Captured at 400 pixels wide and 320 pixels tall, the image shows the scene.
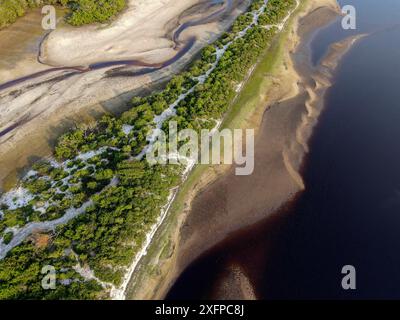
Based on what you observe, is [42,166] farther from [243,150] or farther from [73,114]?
[243,150]

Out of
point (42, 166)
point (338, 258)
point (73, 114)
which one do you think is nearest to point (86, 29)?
A: point (73, 114)

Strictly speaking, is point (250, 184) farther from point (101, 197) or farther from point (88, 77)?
point (88, 77)

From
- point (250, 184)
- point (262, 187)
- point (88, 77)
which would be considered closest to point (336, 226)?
point (262, 187)

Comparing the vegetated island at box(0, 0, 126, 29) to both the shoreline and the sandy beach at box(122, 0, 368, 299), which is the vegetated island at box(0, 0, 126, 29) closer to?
the sandy beach at box(122, 0, 368, 299)

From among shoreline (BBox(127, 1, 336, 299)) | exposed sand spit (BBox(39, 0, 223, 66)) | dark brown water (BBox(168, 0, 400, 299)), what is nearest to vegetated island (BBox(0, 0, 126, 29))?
exposed sand spit (BBox(39, 0, 223, 66))

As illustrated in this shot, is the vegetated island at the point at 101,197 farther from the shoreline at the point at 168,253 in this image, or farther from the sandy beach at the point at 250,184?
the sandy beach at the point at 250,184

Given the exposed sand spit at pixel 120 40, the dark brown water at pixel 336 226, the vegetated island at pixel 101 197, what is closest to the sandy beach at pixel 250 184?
the dark brown water at pixel 336 226
